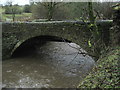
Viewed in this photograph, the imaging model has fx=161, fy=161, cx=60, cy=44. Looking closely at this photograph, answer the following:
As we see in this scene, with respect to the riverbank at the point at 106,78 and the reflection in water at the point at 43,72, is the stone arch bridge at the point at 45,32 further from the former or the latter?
the riverbank at the point at 106,78

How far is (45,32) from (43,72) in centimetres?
273

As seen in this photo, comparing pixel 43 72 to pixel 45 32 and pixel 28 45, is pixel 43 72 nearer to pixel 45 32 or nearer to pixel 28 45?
pixel 45 32

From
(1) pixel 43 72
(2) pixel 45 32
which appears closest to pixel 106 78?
(1) pixel 43 72

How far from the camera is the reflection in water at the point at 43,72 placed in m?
8.01

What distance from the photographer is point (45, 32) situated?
10758 millimetres

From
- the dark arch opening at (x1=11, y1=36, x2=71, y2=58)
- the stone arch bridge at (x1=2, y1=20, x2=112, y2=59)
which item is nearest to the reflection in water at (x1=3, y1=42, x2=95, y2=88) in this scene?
the dark arch opening at (x1=11, y1=36, x2=71, y2=58)

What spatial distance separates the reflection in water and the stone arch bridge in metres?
1.32

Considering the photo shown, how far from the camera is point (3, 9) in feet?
83.4

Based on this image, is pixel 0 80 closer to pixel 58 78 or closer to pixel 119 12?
pixel 58 78

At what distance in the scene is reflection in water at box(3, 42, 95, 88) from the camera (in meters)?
8.01

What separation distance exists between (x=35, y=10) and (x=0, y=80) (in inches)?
623

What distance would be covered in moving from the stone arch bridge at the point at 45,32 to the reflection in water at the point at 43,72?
1324 mm

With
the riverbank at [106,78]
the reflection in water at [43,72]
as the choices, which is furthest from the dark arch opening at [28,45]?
the riverbank at [106,78]

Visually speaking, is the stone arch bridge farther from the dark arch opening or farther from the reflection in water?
the reflection in water
